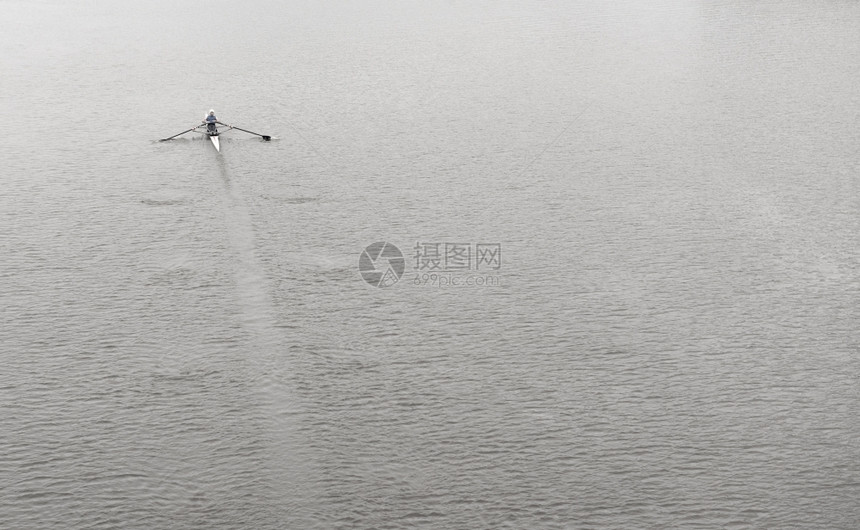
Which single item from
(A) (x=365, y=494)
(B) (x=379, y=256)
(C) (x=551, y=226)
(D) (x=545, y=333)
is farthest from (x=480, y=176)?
(A) (x=365, y=494)

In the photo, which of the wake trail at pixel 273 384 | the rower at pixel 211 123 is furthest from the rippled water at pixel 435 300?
the rower at pixel 211 123

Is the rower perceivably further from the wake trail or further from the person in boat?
the wake trail

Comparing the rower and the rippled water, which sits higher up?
the rower

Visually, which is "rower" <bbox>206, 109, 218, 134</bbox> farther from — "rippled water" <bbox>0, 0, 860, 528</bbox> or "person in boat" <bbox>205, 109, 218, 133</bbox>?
"rippled water" <bbox>0, 0, 860, 528</bbox>

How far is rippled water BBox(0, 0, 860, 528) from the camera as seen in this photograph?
33.2m

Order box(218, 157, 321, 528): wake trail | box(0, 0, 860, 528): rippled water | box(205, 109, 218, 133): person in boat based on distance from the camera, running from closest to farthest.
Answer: box(218, 157, 321, 528): wake trail, box(0, 0, 860, 528): rippled water, box(205, 109, 218, 133): person in boat

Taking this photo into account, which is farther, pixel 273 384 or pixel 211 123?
pixel 211 123

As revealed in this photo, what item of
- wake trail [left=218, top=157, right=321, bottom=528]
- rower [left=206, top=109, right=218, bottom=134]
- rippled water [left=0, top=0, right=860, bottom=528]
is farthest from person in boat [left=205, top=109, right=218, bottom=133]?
wake trail [left=218, top=157, right=321, bottom=528]

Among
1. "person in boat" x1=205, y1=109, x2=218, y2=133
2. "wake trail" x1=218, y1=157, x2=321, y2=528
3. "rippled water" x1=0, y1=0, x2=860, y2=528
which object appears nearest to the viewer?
"wake trail" x1=218, y1=157, x2=321, y2=528

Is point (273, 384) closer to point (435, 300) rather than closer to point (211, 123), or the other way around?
point (435, 300)

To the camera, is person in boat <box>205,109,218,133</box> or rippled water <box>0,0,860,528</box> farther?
person in boat <box>205,109,218,133</box>

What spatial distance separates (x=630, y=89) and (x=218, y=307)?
1765 inches

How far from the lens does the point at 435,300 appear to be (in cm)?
4603

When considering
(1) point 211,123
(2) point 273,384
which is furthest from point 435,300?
(1) point 211,123
